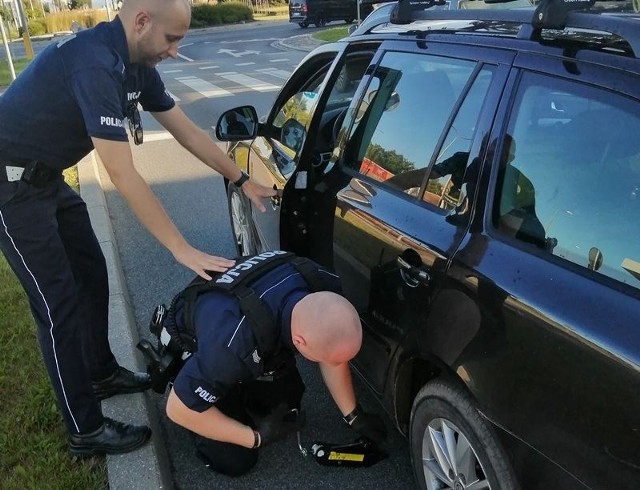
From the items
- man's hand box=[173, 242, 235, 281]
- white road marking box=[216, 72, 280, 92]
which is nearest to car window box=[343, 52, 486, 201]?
man's hand box=[173, 242, 235, 281]

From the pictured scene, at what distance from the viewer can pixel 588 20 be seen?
172 cm

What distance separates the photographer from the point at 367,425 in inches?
104

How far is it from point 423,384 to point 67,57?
5.71 ft

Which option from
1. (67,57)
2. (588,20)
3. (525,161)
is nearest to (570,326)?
(525,161)

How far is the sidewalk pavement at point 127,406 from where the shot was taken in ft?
8.32

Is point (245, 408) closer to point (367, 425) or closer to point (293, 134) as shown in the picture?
point (367, 425)

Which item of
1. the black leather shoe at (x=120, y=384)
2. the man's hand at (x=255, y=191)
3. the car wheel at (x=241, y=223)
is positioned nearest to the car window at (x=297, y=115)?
the man's hand at (x=255, y=191)

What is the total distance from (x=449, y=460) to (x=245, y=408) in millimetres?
974

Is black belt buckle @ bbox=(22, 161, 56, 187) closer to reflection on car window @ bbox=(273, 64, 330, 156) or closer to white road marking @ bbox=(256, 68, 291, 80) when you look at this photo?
reflection on car window @ bbox=(273, 64, 330, 156)

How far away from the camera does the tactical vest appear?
7.26 feet

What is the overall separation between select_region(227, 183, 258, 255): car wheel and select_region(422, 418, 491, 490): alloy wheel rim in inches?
81.4

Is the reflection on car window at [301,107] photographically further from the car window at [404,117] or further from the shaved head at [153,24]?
the shaved head at [153,24]

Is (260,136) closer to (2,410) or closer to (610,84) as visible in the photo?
(2,410)

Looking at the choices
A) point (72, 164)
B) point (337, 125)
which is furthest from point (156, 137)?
point (72, 164)
